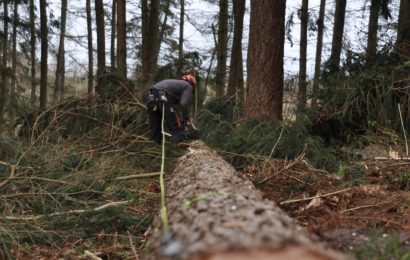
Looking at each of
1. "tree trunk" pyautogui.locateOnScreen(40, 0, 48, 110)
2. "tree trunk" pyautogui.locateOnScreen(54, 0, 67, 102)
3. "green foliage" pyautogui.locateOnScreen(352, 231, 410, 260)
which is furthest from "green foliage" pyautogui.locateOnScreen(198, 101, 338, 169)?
"tree trunk" pyautogui.locateOnScreen(54, 0, 67, 102)

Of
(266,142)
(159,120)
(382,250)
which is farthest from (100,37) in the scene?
Result: (382,250)

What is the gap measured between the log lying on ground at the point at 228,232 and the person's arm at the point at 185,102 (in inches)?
167

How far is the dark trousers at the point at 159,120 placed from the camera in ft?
23.4

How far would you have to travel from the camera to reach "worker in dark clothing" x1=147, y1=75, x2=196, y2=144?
7.14 meters

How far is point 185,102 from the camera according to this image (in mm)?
7262

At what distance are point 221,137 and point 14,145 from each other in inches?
120

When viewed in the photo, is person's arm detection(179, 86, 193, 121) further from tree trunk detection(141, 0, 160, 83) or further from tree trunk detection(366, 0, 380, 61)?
tree trunk detection(141, 0, 160, 83)

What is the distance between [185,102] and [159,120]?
20.7 inches

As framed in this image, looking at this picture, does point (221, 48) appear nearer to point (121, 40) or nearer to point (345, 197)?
point (121, 40)

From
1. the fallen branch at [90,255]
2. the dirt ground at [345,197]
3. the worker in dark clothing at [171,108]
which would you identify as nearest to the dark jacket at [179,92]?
the worker in dark clothing at [171,108]

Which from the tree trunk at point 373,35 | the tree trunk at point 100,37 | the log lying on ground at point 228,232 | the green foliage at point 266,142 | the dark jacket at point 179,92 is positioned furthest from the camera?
the tree trunk at point 100,37

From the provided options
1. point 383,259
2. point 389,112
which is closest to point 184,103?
point 389,112

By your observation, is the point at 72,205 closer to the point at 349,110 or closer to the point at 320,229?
the point at 320,229

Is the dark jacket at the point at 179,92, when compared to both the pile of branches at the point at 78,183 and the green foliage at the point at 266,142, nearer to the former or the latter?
the green foliage at the point at 266,142
